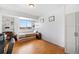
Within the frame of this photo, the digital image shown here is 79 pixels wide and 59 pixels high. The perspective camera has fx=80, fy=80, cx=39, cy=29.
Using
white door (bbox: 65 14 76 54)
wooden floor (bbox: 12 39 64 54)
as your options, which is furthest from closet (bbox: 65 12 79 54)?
wooden floor (bbox: 12 39 64 54)

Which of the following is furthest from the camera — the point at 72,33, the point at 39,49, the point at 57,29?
the point at 57,29

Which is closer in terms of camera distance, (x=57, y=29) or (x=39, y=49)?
(x=39, y=49)

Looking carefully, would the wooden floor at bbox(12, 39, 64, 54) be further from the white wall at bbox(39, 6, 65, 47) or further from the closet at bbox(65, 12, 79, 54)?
the closet at bbox(65, 12, 79, 54)

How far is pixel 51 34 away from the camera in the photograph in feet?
9.78

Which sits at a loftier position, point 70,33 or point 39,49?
point 70,33

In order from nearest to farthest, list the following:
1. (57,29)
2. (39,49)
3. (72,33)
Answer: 1. (72,33)
2. (39,49)
3. (57,29)

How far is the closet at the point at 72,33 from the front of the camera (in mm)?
1941

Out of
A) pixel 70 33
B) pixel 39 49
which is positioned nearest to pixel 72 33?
pixel 70 33

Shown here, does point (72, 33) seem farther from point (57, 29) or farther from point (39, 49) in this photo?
point (39, 49)

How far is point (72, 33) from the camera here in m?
2.04
